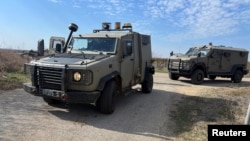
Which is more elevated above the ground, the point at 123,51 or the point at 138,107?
the point at 123,51

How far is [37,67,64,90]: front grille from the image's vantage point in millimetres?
7762

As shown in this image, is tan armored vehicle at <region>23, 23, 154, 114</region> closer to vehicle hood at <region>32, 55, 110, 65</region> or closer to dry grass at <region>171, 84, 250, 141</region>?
vehicle hood at <region>32, 55, 110, 65</region>

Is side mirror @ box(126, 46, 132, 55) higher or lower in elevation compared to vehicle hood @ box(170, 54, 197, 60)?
higher

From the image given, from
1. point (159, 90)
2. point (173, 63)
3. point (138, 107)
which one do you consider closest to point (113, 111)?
point (138, 107)

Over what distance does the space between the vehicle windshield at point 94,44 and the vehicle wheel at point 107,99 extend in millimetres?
1192

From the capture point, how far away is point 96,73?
788 centimetres

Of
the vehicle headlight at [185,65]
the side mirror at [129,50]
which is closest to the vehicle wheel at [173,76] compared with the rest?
the vehicle headlight at [185,65]

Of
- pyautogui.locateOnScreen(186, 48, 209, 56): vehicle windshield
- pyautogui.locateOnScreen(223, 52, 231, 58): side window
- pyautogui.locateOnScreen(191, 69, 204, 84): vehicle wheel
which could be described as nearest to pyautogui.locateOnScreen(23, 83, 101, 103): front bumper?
pyautogui.locateOnScreen(191, 69, 204, 84): vehicle wheel

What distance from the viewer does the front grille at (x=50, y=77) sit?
776 centimetres

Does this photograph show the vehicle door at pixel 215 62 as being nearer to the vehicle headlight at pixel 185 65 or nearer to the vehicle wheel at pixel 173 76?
the vehicle headlight at pixel 185 65

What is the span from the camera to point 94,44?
9523 millimetres

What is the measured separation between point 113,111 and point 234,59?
1295cm

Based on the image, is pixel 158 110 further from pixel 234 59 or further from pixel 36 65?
pixel 234 59

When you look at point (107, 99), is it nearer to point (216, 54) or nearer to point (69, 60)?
point (69, 60)
